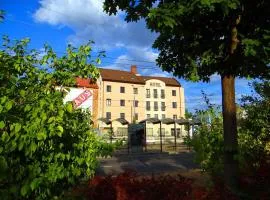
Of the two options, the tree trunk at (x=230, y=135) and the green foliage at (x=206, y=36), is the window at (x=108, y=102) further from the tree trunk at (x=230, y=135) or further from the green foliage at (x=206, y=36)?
the tree trunk at (x=230, y=135)

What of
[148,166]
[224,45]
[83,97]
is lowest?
[148,166]

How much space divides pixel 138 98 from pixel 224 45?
7759cm

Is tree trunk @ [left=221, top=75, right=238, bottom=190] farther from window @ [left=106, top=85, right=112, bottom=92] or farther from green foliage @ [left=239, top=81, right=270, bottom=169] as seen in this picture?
window @ [left=106, top=85, right=112, bottom=92]

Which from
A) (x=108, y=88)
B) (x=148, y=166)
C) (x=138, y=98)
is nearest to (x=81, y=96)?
(x=148, y=166)

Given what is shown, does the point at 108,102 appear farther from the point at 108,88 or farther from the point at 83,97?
the point at 83,97

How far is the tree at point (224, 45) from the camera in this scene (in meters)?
6.20

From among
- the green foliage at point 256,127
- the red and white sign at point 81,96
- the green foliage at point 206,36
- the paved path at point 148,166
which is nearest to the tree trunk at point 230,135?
the green foliage at point 206,36

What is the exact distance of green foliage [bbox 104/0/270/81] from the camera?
5.82 metres

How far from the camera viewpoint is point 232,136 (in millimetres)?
6797

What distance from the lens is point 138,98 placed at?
8450 centimetres

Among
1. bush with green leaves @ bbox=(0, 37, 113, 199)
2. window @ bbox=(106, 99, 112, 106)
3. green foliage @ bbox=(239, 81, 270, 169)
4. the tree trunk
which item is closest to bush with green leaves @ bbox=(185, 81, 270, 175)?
green foliage @ bbox=(239, 81, 270, 169)

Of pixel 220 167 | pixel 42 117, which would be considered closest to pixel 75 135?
pixel 42 117

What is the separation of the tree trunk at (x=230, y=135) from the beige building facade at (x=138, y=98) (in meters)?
66.2

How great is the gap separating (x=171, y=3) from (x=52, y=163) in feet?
9.88
